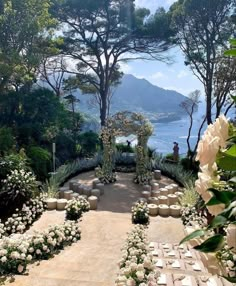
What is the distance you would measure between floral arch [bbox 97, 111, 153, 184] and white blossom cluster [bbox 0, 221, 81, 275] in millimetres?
4388

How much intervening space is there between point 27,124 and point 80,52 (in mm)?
5583

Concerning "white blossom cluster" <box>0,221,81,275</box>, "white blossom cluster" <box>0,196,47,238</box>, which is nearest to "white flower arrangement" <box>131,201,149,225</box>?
"white blossom cluster" <box>0,221,81,275</box>

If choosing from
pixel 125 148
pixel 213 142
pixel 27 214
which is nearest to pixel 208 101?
pixel 125 148

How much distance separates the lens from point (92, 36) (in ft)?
49.4

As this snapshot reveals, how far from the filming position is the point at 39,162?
9.20 meters

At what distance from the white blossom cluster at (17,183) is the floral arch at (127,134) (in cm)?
337

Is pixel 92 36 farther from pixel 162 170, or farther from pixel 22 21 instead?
pixel 162 170

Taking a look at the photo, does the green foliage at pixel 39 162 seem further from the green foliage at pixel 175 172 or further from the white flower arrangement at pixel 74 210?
the green foliage at pixel 175 172

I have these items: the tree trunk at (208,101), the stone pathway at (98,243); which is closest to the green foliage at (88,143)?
the tree trunk at (208,101)

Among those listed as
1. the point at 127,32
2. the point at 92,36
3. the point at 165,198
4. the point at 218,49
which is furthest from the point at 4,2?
the point at 165,198

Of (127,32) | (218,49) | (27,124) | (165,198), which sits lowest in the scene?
(165,198)

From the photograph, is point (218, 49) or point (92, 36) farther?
point (92, 36)

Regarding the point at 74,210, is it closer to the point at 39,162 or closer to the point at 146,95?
the point at 39,162

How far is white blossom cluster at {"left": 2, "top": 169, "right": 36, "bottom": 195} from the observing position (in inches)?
240
